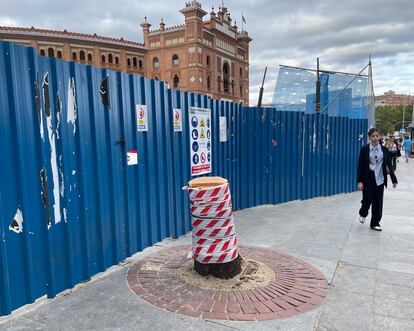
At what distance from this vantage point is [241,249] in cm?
494

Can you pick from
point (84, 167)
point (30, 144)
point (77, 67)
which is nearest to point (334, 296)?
point (84, 167)

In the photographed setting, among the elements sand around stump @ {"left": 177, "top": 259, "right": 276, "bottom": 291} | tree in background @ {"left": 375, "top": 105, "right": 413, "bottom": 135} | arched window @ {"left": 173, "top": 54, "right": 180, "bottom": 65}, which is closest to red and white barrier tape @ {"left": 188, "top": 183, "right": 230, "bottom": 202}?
sand around stump @ {"left": 177, "top": 259, "right": 276, "bottom": 291}

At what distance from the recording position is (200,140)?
19.3 ft

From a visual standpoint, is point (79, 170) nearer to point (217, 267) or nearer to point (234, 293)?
point (217, 267)

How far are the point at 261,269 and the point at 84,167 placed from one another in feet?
8.52

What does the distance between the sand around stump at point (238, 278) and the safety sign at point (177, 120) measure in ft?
7.30

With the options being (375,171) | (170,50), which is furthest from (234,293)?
(170,50)

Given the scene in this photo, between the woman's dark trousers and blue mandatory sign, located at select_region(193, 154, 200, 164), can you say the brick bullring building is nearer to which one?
blue mandatory sign, located at select_region(193, 154, 200, 164)

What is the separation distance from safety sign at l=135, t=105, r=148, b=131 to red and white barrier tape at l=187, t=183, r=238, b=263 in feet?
4.36

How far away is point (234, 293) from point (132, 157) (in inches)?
88.2

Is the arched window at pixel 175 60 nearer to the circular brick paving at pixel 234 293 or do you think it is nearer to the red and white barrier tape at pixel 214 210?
the circular brick paving at pixel 234 293

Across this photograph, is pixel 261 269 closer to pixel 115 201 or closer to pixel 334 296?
pixel 334 296

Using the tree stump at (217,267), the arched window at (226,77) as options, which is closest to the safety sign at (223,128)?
the tree stump at (217,267)

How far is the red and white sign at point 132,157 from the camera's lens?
4.35 meters
